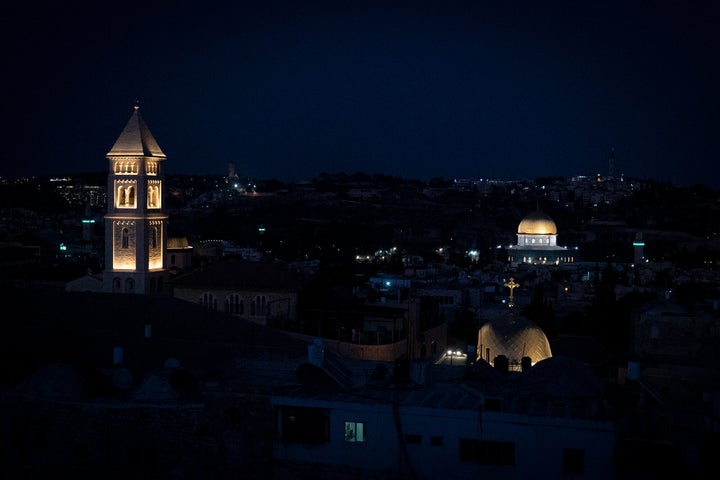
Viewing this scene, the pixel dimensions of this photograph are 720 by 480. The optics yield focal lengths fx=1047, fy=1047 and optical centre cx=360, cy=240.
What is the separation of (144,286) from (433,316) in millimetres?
10491

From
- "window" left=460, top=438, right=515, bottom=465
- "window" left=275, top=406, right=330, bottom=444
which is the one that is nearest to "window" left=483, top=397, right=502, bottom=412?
"window" left=460, top=438, right=515, bottom=465

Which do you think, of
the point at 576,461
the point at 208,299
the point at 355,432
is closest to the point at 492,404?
the point at 576,461

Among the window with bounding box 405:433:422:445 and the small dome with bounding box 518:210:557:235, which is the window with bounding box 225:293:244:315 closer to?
the window with bounding box 405:433:422:445

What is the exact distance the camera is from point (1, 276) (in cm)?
5812

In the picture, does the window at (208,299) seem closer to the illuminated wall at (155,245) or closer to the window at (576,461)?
the illuminated wall at (155,245)

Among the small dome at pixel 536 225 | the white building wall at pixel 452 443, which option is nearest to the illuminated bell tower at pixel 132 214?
the white building wall at pixel 452 443

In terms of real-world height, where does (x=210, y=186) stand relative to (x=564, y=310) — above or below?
above

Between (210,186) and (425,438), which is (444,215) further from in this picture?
(425,438)

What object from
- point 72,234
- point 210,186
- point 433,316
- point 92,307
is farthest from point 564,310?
point 210,186

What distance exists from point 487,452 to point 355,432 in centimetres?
184

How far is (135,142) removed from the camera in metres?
38.2

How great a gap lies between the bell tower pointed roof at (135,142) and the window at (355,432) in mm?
25318

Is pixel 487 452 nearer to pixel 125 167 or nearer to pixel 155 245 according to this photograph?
pixel 155 245

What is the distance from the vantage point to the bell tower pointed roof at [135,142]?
1499 inches
